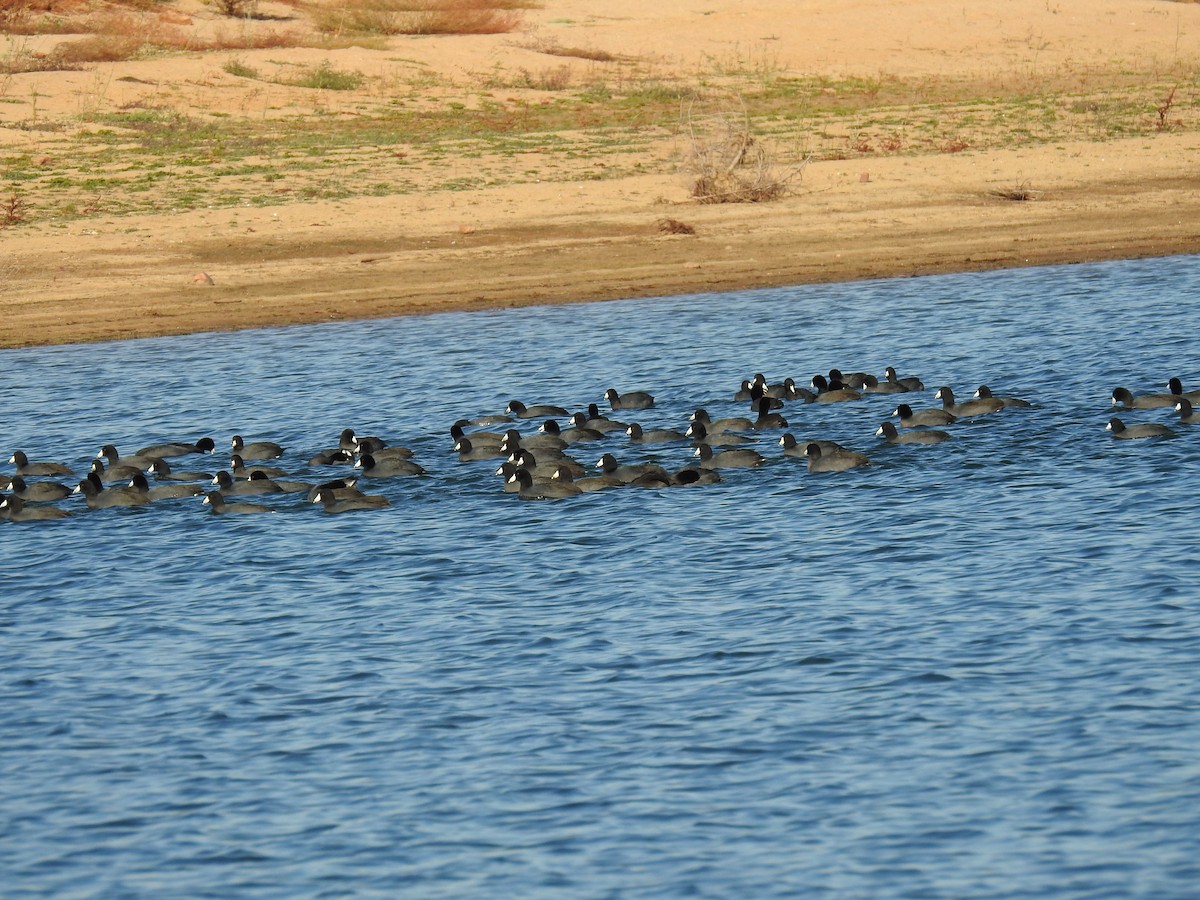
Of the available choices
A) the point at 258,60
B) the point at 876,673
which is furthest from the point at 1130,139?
the point at 876,673

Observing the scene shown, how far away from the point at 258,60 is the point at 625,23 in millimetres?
16434

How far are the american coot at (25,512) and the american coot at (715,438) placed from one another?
6.82m

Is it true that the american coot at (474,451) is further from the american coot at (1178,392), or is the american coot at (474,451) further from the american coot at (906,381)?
the american coot at (1178,392)

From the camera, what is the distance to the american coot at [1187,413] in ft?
65.1

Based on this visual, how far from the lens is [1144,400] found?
20484 mm

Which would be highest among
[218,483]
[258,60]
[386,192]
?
[258,60]

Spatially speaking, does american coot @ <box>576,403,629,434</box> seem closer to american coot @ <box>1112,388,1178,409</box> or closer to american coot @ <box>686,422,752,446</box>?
american coot @ <box>686,422,752,446</box>

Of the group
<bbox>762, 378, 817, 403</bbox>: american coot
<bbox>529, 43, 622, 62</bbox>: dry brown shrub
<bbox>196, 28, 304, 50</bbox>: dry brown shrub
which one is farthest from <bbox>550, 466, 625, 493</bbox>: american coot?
<bbox>529, 43, 622, 62</bbox>: dry brown shrub

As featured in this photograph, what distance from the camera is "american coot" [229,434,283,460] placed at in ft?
67.1

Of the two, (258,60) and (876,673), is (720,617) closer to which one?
(876,673)

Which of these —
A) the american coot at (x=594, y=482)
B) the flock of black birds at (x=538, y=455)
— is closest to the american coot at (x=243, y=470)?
the flock of black birds at (x=538, y=455)

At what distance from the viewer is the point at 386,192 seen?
34156mm

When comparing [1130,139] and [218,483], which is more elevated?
[1130,139]

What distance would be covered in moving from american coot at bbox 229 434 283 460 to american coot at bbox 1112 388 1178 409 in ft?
31.2
